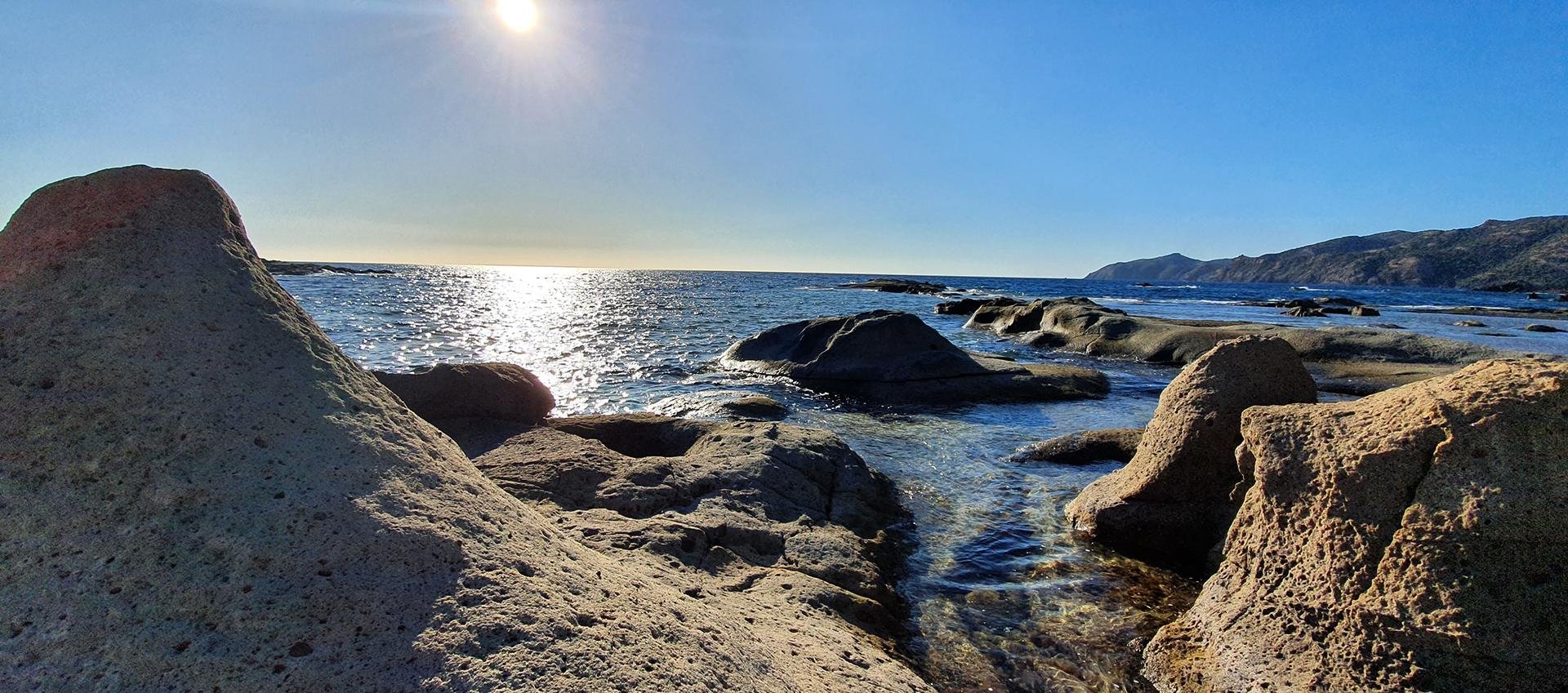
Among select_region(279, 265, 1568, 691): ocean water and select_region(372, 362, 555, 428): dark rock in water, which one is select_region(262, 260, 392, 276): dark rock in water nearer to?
select_region(279, 265, 1568, 691): ocean water

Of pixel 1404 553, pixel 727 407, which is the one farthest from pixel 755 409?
pixel 1404 553

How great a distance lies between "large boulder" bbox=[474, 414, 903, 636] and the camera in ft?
17.1

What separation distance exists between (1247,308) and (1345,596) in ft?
207

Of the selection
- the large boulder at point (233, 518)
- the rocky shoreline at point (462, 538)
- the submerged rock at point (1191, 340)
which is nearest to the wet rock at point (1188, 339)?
the submerged rock at point (1191, 340)

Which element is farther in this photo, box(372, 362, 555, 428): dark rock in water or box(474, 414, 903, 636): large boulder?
box(372, 362, 555, 428): dark rock in water

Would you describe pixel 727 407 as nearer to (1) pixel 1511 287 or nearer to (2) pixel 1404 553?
(2) pixel 1404 553

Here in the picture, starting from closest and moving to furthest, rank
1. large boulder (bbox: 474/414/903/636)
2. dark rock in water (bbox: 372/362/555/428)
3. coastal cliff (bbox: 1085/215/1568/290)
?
large boulder (bbox: 474/414/903/636) < dark rock in water (bbox: 372/362/555/428) < coastal cliff (bbox: 1085/215/1568/290)

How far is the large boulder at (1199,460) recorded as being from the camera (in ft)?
23.5

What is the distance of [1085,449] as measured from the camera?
1109cm

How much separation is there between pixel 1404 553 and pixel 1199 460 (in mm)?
3225

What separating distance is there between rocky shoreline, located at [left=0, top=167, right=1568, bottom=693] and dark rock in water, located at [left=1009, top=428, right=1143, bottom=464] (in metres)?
4.11

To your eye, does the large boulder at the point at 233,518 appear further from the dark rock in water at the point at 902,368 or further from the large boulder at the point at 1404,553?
the dark rock in water at the point at 902,368

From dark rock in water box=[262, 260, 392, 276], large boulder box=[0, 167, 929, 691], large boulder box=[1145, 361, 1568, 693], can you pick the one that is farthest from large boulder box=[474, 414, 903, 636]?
dark rock in water box=[262, 260, 392, 276]

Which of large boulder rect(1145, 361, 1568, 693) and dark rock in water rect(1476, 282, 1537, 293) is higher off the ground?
dark rock in water rect(1476, 282, 1537, 293)
